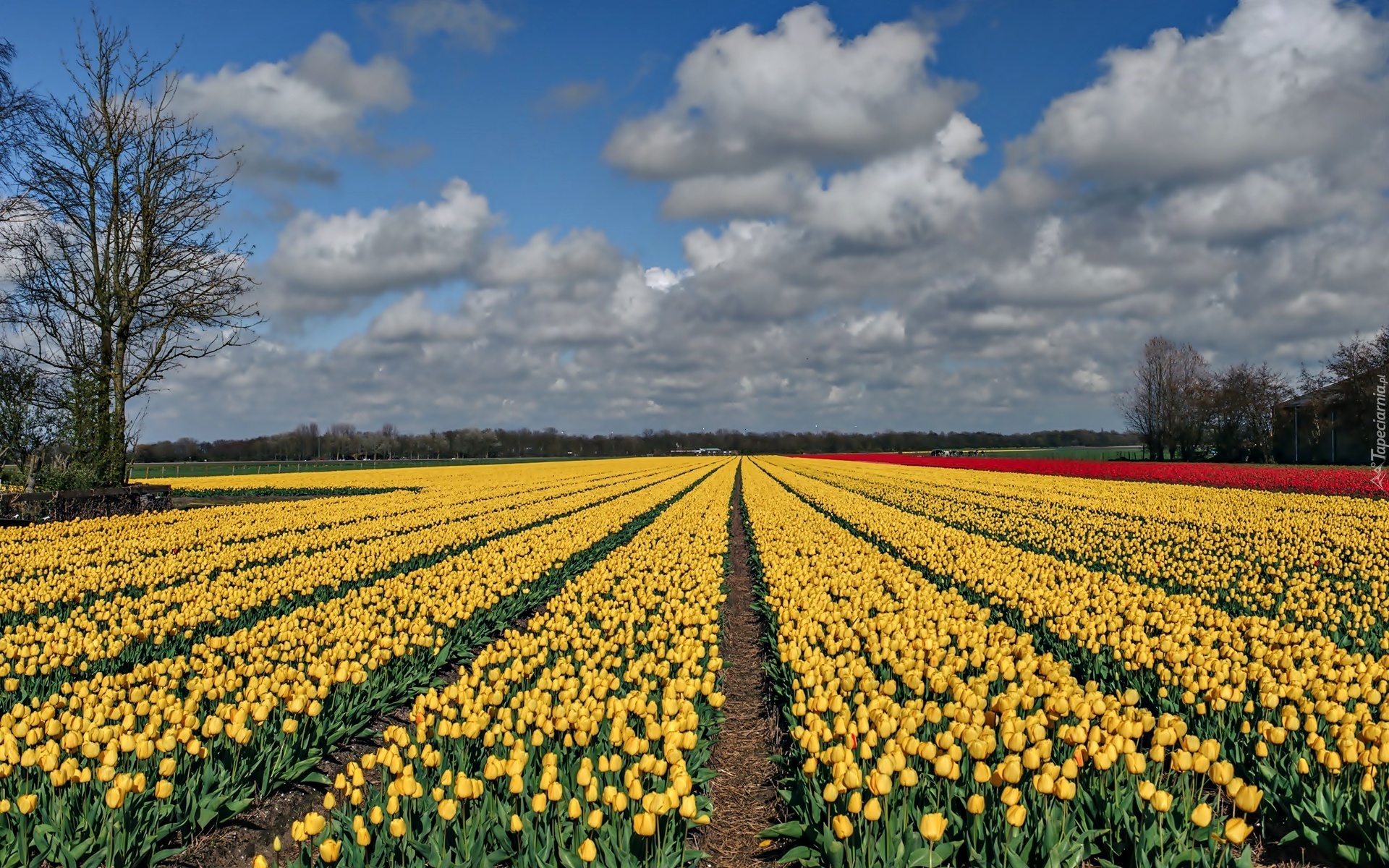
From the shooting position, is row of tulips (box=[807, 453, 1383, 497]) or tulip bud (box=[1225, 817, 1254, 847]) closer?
tulip bud (box=[1225, 817, 1254, 847])

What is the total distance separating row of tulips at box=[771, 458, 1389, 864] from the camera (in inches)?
157

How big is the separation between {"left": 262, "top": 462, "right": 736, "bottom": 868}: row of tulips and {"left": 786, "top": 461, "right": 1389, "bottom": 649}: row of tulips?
21.5 feet

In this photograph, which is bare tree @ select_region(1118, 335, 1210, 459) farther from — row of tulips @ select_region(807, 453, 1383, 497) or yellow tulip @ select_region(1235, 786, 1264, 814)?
yellow tulip @ select_region(1235, 786, 1264, 814)

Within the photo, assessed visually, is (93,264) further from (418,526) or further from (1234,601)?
(1234,601)

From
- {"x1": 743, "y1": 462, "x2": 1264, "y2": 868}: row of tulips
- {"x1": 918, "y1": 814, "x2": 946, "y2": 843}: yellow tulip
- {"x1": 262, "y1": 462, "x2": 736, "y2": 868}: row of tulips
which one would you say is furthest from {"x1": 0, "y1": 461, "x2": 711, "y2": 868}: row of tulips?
{"x1": 918, "y1": 814, "x2": 946, "y2": 843}: yellow tulip

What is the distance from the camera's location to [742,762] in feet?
19.0

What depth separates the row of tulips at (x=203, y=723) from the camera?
155 inches

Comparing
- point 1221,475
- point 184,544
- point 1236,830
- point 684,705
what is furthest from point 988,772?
point 1221,475

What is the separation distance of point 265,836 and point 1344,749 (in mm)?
6047

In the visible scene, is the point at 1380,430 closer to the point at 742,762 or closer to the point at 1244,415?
the point at 1244,415

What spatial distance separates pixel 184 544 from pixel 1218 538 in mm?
19666

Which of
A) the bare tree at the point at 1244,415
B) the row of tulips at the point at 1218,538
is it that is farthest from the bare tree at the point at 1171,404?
the row of tulips at the point at 1218,538

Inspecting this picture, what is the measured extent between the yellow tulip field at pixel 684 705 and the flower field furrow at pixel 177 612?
0.06 metres

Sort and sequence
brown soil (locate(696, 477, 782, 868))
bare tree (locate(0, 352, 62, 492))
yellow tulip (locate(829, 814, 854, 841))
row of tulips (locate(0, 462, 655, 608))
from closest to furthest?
yellow tulip (locate(829, 814, 854, 841)) → brown soil (locate(696, 477, 782, 868)) → row of tulips (locate(0, 462, 655, 608)) → bare tree (locate(0, 352, 62, 492))
